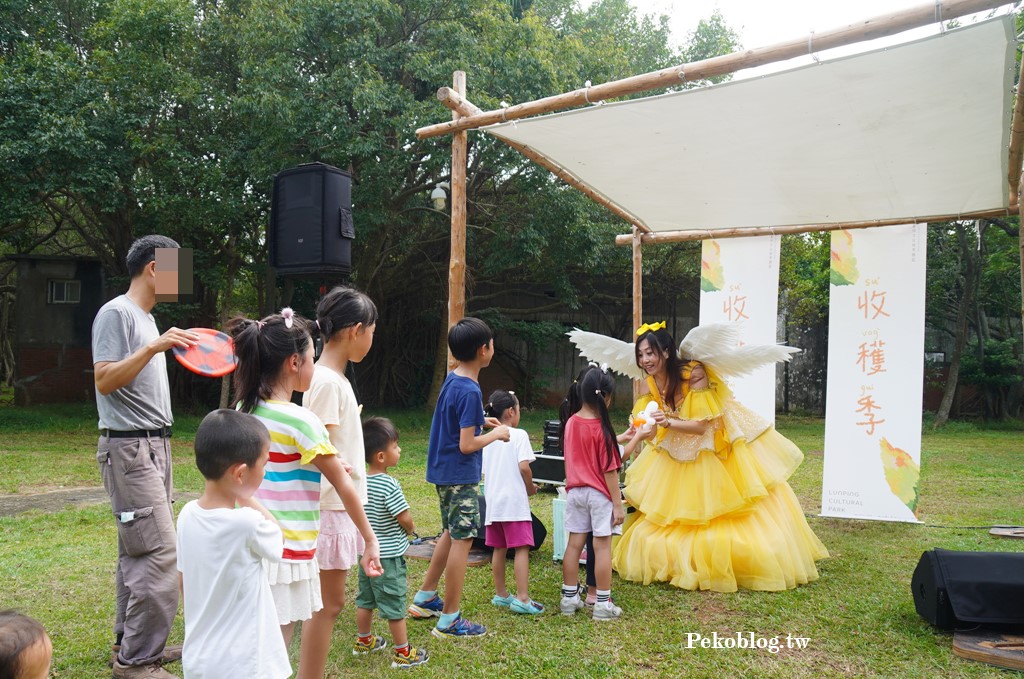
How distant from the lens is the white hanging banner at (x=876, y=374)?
5262 millimetres

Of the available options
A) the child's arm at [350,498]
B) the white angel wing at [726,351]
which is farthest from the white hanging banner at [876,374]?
the child's arm at [350,498]

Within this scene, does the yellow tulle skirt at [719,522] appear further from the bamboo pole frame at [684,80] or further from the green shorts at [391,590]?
the green shorts at [391,590]

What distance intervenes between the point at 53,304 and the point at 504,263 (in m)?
9.04

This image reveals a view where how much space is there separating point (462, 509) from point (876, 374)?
3.74 meters

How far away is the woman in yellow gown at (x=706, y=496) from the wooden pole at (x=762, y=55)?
4.44 ft

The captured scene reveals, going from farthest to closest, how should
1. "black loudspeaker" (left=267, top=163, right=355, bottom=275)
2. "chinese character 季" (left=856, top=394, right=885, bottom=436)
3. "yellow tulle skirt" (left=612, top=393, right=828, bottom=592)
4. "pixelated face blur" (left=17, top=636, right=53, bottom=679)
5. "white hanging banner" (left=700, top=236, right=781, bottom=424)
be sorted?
"white hanging banner" (left=700, top=236, right=781, bottom=424), "chinese character 季" (left=856, top=394, right=885, bottom=436), "yellow tulle skirt" (left=612, top=393, right=828, bottom=592), "black loudspeaker" (left=267, top=163, right=355, bottom=275), "pixelated face blur" (left=17, top=636, right=53, bottom=679)

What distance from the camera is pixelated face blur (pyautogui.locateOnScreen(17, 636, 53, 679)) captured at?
136 cm

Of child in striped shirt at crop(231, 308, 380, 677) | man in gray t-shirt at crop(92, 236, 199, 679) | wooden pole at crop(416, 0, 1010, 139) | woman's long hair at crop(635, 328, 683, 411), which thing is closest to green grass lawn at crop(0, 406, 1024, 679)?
man in gray t-shirt at crop(92, 236, 199, 679)

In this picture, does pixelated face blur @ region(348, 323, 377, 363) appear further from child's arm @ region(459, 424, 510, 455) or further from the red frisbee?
child's arm @ region(459, 424, 510, 455)

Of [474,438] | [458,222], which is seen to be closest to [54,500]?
[458,222]

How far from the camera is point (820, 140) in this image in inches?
152

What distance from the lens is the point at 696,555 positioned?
3959 mm

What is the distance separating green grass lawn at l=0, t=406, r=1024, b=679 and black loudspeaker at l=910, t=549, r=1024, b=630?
132mm

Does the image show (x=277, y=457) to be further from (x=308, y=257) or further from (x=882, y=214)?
(x=882, y=214)
